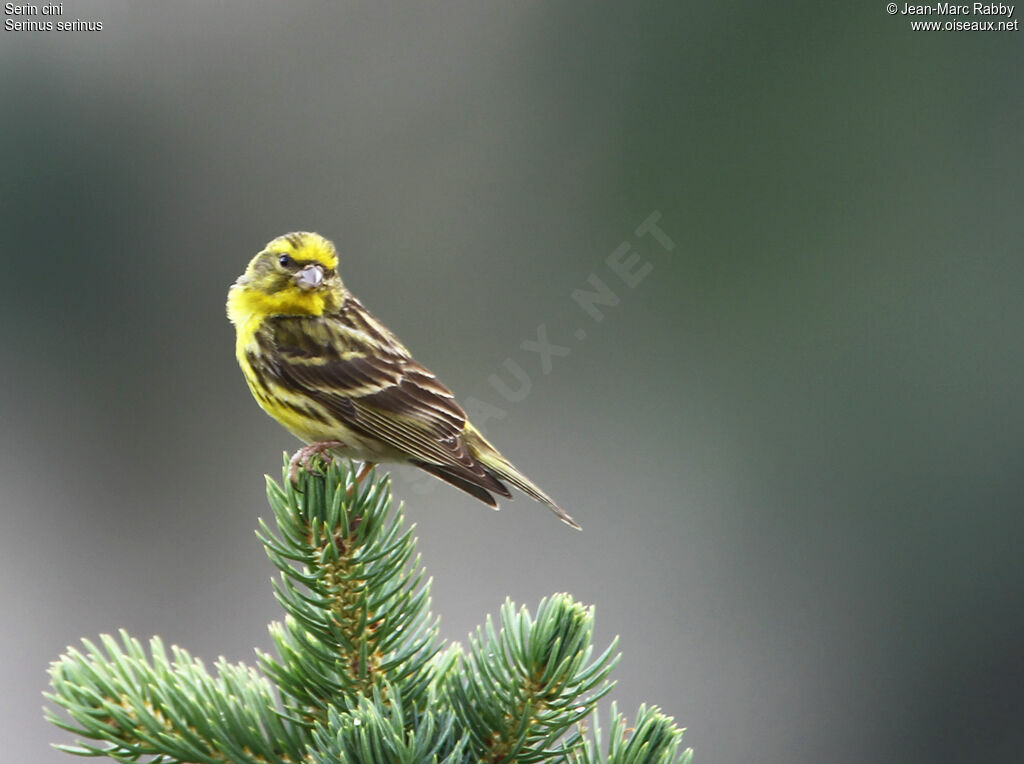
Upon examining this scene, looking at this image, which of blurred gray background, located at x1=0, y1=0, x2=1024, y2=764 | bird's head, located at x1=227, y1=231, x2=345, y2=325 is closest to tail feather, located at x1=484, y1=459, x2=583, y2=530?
bird's head, located at x1=227, y1=231, x2=345, y2=325

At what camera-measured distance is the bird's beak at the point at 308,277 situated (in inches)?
122

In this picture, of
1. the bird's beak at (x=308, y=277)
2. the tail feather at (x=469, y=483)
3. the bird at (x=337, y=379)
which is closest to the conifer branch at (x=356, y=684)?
the tail feather at (x=469, y=483)

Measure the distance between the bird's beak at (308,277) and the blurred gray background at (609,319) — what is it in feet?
3.79

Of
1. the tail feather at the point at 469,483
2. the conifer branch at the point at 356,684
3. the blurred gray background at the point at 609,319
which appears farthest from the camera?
the blurred gray background at the point at 609,319

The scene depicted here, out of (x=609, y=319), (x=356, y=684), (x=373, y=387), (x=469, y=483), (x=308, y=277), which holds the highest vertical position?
(x=609, y=319)

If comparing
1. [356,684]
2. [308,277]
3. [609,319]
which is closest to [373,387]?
[308,277]

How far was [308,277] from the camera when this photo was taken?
3100 mm

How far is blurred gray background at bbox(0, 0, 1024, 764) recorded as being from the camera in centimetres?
442

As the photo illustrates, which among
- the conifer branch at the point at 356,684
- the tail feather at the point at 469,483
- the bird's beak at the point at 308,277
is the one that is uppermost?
the bird's beak at the point at 308,277

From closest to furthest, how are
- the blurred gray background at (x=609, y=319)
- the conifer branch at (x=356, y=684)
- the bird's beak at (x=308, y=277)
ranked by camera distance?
1. the conifer branch at (x=356, y=684)
2. the bird's beak at (x=308, y=277)
3. the blurred gray background at (x=609, y=319)

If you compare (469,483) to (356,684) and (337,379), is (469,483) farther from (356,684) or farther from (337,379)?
(356,684)

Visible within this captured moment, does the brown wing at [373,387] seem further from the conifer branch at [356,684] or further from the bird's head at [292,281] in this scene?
the conifer branch at [356,684]

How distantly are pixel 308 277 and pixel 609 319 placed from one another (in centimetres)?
182

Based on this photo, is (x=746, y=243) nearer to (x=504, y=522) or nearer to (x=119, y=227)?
(x=504, y=522)
